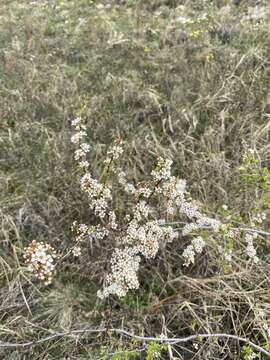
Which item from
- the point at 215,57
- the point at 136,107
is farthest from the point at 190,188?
the point at 215,57

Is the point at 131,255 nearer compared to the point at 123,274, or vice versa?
the point at 123,274

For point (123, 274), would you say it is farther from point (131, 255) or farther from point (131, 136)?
point (131, 136)

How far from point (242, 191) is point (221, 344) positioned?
1199mm

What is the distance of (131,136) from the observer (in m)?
3.50

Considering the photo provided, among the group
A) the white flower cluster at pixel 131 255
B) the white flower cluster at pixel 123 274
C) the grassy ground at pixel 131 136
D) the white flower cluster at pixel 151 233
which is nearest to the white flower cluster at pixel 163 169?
the white flower cluster at pixel 151 233

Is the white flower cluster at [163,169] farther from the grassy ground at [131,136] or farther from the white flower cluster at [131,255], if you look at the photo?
the grassy ground at [131,136]

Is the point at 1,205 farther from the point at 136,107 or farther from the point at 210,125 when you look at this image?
the point at 210,125

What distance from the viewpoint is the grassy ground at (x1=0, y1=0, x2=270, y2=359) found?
2.57 metres

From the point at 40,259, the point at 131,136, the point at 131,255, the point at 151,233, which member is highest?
the point at 40,259

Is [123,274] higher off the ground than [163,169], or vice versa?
[163,169]

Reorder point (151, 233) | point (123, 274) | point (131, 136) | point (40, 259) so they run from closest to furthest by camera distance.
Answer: point (40, 259) < point (123, 274) < point (151, 233) < point (131, 136)

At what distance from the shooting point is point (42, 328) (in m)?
2.37

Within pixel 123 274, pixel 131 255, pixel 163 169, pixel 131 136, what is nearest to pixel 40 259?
pixel 123 274

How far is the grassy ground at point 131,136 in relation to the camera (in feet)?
8.45
